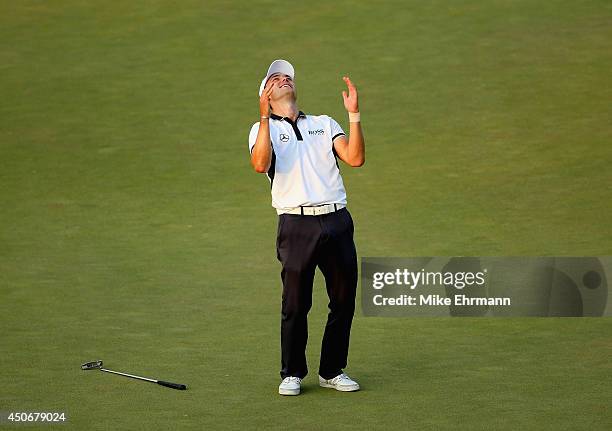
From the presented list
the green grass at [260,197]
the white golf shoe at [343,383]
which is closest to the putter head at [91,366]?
the green grass at [260,197]

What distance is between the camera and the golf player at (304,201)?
820cm

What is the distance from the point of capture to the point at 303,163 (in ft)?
27.0

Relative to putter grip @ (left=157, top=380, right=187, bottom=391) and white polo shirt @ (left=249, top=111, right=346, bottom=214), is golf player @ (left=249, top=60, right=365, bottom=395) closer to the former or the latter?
white polo shirt @ (left=249, top=111, right=346, bottom=214)

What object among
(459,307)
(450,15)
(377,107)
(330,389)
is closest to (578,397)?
(330,389)

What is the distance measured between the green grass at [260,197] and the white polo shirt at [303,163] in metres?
1.31

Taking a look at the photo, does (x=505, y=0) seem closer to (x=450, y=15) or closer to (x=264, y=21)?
(x=450, y=15)

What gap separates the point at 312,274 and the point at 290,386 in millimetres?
741

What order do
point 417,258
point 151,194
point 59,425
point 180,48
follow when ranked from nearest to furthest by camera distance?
point 59,425
point 417,258
point 151,194
point 180,48

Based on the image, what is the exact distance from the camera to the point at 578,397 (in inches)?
324

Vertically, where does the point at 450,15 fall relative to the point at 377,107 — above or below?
above

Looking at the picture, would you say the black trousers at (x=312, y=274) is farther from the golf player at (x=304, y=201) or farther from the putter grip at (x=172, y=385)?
the putter grip at (x=172, y=385)

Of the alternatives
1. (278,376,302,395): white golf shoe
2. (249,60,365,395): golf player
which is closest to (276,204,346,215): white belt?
(249,60,365,395): golf player

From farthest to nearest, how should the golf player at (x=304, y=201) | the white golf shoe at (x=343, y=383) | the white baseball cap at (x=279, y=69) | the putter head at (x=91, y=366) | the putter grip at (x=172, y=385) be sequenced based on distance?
the putter head at (x=91, y=366) → the putter grip at (x=172, y=385) → the white golf shoe at (x=343, y=383) → the white baseball cap at (x=279, y=69) → the golf player at (x=304, y=201)

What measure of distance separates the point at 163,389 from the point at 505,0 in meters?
11.0
